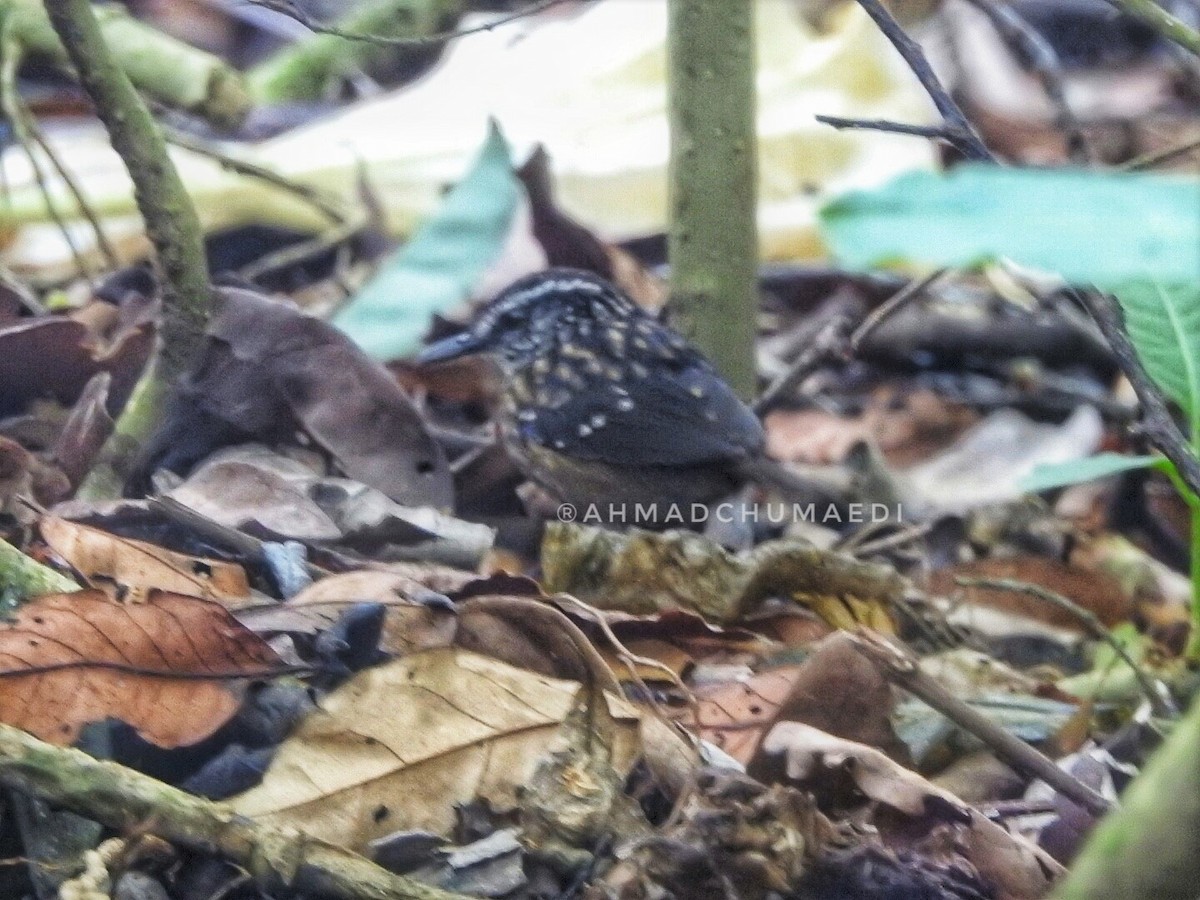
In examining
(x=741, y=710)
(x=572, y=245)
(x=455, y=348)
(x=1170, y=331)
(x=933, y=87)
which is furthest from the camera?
(x=572, y=245)

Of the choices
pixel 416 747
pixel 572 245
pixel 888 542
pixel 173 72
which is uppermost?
Result: pixel 173 72

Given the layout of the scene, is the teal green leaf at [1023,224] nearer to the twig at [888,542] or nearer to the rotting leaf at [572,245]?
the twig at [888,542]

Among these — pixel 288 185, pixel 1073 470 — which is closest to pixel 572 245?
pixel 288 185

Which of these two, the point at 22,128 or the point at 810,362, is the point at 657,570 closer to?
the point at 810,362

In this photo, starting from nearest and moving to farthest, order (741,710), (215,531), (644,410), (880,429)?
(741,710), (215,531), (644,410), (880,429)

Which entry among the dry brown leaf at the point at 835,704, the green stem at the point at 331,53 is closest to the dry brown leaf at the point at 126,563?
the dry brown leaf at the point at 835,704

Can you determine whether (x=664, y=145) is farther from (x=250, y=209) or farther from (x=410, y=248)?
(x=410, y=248)

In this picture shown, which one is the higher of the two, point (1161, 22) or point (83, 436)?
point (1161, 22)
